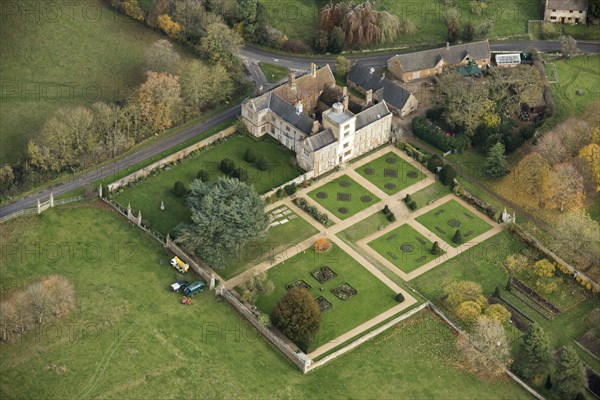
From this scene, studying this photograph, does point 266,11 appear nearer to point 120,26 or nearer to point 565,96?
point 120,26

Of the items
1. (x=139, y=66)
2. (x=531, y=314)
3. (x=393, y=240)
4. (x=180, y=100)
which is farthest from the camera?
(x=139, y=66)

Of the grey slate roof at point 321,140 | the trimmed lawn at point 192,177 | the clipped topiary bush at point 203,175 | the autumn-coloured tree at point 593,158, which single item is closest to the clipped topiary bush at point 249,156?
the trimmed lawn at point 192,177

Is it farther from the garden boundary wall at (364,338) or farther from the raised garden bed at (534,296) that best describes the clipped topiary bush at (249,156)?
the raised garden bed at (534,296)

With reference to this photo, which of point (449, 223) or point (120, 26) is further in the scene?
point (120, 26)

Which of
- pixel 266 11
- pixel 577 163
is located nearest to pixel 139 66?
pixel 266 11

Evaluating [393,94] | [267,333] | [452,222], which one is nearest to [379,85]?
[393,94]
